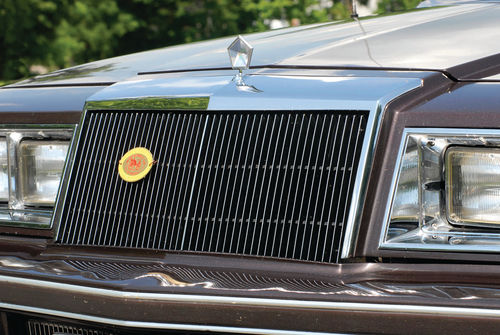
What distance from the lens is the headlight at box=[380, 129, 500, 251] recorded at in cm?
213

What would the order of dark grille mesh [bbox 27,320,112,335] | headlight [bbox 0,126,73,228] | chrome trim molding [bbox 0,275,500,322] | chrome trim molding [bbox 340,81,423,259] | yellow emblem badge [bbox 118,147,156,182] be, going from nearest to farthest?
chrome trim molding [bbox 0,275,500,322]
chrome trim molding [bbox 340,81,423,259]
dark grille mesh [bbox 27,320,112,335]
yellow emblem badge [bbox 118,147,156,182]
headlight [bbox 0,126,73,228]

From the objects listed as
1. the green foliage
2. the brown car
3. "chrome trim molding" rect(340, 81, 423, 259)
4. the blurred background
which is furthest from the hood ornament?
the green foliage

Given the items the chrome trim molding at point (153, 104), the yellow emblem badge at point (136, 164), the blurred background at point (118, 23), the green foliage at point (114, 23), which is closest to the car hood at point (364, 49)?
the chrome trim molding at point (153, 104)

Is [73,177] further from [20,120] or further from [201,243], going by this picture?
[201,243]

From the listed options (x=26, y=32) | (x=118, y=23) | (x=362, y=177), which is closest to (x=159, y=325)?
(x=362, y=177)

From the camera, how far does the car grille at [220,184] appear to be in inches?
89.0

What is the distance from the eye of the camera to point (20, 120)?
2807mm

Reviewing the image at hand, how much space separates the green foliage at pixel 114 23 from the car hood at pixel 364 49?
9.94m

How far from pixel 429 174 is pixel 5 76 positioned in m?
14.5

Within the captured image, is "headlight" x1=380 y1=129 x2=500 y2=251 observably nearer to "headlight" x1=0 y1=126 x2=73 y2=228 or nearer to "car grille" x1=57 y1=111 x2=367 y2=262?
"car grille" x1=57 y1=111 x2=367 y2=262

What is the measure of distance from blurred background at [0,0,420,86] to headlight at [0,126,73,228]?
1037 cm

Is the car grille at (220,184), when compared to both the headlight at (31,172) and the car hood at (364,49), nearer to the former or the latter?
the headlight at (31,172)

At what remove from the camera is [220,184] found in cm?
238

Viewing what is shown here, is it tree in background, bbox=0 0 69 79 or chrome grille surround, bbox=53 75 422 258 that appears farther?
tree in background, bbox=0 0 69 79
